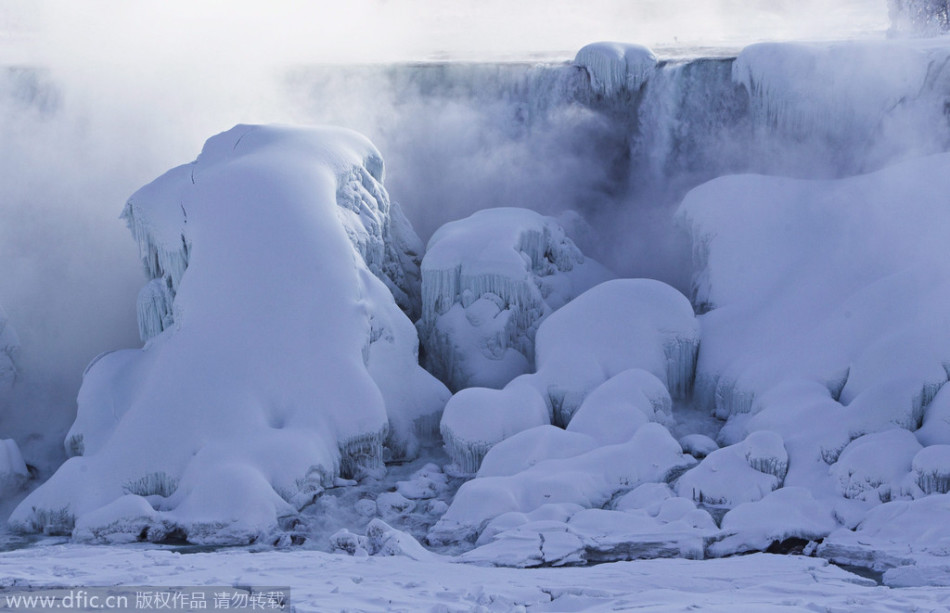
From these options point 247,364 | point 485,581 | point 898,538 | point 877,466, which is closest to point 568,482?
point 485,581

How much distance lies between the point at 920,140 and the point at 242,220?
340 inches

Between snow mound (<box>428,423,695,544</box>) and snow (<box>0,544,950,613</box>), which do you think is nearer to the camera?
snow (<box>0,544,950,613</box>)

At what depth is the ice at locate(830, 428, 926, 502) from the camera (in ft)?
34.6

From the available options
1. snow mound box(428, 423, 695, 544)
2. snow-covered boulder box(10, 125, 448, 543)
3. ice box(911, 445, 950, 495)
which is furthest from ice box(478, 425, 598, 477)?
ice box(911, 445, 950, 495)

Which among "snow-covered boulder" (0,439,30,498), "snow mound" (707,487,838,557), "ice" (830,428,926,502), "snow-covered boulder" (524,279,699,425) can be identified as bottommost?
"snow-covered boulder" (0,439,30,498)

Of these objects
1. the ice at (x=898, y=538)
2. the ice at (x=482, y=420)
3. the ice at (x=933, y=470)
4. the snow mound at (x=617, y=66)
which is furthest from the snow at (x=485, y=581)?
the snow mound at (x=617, y=66)

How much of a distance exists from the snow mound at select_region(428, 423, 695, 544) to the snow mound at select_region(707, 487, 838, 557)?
3.92 ft

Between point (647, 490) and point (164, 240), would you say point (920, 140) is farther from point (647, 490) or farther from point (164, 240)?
point (164, 240)

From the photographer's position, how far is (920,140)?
14.8 meters

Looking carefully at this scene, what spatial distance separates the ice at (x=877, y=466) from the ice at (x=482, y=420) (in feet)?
10.7

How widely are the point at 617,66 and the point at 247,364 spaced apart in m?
7.96

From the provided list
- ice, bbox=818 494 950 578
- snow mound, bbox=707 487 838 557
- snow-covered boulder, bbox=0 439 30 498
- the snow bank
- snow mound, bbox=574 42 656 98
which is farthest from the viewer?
snow mound, bbox=574 42 656 98

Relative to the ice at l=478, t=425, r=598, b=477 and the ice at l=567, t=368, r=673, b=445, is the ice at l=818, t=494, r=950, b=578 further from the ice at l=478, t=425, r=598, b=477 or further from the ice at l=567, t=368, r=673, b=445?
the ice at l=478, t=425, r=598, b=477

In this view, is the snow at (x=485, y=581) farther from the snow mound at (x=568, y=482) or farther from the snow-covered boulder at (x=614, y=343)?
the snow-covered boulder at (x=614, y=343)
